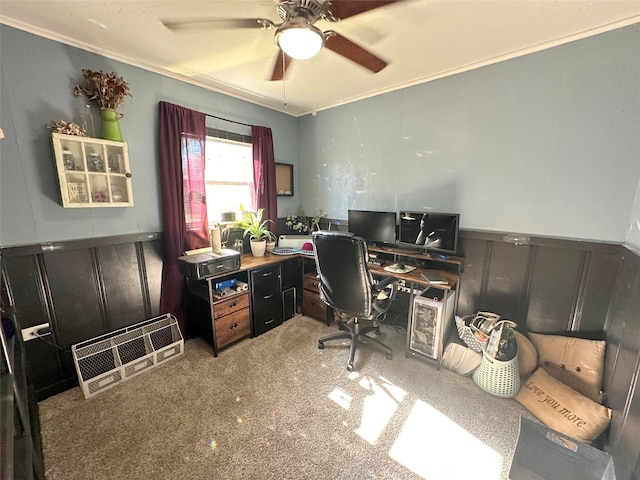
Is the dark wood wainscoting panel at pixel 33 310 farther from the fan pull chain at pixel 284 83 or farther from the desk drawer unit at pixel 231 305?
the fan pull chain at pixel 284 83

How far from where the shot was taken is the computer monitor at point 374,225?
8.24 feet

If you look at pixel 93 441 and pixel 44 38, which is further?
pixel 44 38

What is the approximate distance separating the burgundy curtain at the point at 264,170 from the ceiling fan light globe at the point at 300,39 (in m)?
1.65

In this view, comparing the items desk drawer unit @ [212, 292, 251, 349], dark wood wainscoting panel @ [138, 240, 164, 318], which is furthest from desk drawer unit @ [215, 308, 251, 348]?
dark wood wainscoting panel @ [138, 240, 164, 318]

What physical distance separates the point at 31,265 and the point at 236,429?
1.76 m

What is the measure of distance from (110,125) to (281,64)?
1.35 metres

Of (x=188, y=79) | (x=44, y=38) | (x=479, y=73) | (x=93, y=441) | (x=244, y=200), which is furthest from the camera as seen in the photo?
(x=244, y=200)

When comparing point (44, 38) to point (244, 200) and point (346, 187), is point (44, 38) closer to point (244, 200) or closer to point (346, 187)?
point (244, 200)

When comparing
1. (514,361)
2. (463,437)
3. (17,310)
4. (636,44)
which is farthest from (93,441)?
(636,44)

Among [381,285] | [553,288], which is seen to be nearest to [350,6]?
[381,285]

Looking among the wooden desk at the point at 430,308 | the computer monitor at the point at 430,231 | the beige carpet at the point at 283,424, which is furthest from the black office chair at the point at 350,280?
the computer monitor at the point at 430,231

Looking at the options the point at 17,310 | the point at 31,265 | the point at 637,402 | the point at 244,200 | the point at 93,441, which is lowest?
the point at 93,441

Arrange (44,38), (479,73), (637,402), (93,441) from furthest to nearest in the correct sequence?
(479,73) → (44,38) → (93,441) → (637,402)

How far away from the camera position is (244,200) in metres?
2.98
